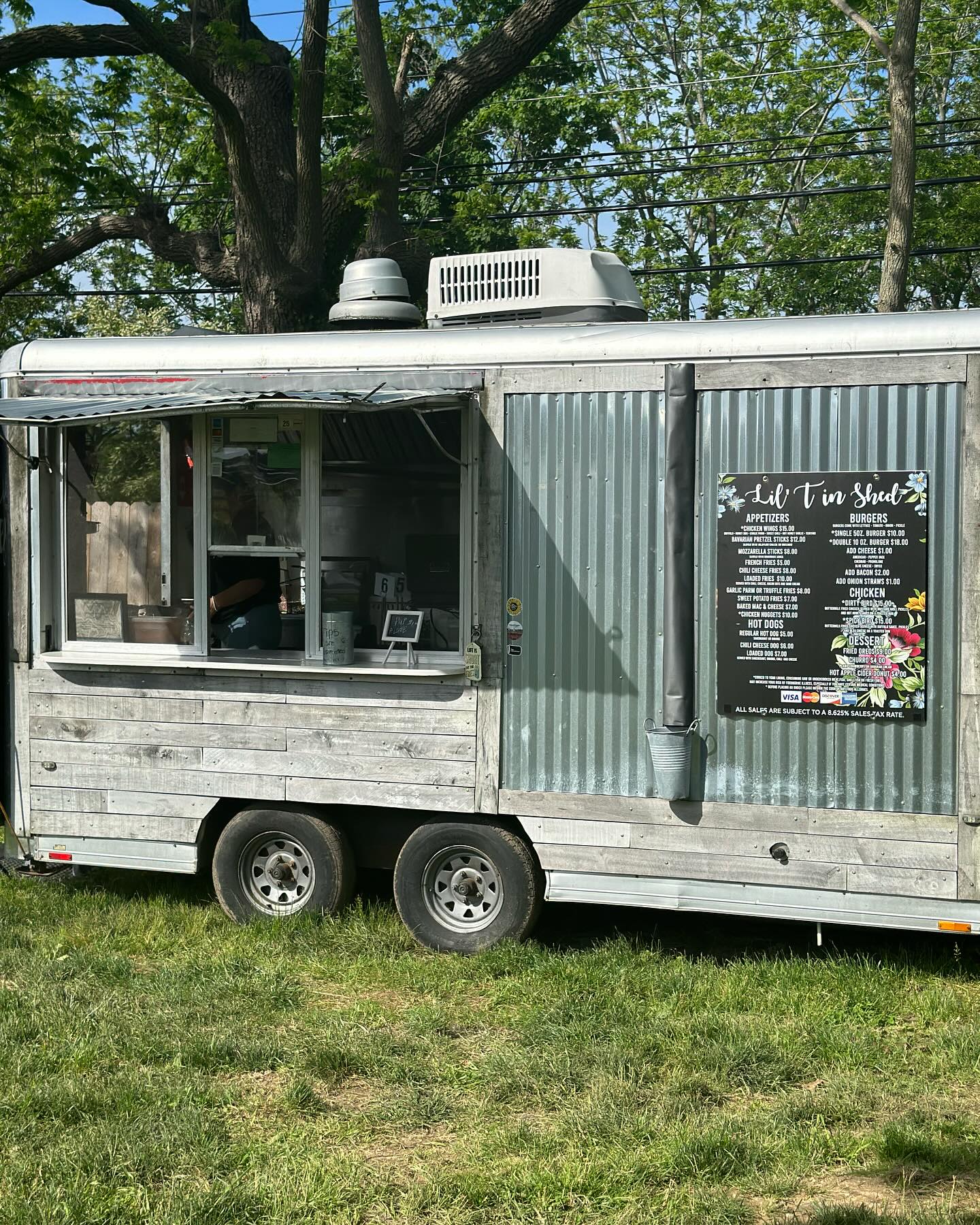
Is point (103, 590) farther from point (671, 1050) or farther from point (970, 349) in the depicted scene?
point (970, 349)

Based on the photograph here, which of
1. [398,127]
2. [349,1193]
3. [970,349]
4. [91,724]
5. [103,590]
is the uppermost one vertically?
[398,127]

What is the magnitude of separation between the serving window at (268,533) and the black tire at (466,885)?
88 centimetres

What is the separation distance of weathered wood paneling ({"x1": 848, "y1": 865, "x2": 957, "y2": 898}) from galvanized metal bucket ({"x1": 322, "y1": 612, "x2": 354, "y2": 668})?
264 centimetres

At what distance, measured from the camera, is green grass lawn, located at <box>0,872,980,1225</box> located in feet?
13.6

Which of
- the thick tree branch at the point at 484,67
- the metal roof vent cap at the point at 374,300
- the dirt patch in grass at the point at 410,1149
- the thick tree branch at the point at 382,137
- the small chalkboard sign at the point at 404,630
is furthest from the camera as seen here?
the thick tree branch at the point at 484,67

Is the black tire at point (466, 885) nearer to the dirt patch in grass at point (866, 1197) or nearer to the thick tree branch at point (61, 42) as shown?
the dirt patch in grass at point (866, 1197)

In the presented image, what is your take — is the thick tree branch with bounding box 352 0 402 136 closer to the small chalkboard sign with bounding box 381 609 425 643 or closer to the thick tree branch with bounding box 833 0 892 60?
the thick tree branch with bounding box 833 0 892 60

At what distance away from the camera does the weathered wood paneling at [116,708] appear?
6984mm

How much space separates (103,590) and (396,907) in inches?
92.1

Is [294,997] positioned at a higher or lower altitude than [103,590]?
lower

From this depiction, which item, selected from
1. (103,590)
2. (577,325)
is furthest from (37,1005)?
(577,325)

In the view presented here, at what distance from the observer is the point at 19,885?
7699 millimetres

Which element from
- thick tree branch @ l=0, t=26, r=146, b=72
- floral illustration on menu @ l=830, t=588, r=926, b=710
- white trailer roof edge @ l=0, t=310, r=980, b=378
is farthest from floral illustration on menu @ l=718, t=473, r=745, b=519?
thick tree branch @ l=0, t=26, r=146, b=72

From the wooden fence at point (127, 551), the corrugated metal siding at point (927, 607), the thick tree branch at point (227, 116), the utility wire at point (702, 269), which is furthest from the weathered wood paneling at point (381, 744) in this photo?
the utility wire at point (702, 269)
